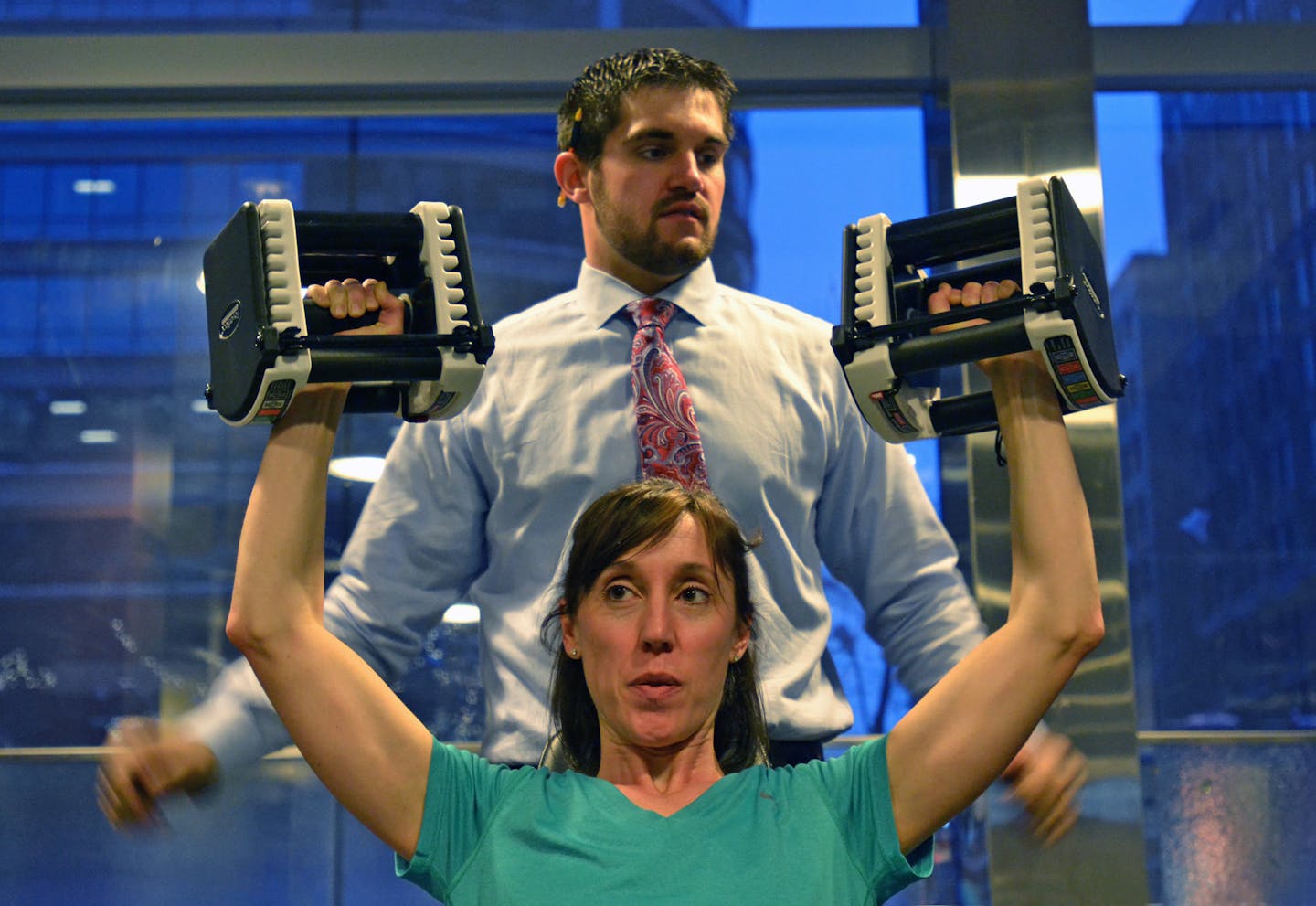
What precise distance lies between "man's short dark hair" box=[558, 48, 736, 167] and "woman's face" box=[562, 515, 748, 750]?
767 mm

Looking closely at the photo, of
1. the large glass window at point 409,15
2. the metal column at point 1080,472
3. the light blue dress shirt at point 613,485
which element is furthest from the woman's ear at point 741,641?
the large glass window at point 409,15

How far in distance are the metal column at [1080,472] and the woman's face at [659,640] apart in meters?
1.55

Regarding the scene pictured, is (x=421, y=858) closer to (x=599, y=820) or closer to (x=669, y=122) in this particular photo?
(x=599, y=820)

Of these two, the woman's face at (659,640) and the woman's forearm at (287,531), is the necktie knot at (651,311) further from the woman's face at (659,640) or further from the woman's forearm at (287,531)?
the woman's forearm at (287,531)

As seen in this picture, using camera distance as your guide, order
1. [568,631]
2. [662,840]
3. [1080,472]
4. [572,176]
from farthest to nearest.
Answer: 1. [1080,472]
2. [572,176]
3. [568,631]
4. [662,840]

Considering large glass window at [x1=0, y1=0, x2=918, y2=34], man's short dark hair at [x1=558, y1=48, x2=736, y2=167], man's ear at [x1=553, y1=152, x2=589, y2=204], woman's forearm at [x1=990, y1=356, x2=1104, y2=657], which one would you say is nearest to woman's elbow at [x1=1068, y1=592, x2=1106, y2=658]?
woman's forearm at [x1=990, y1=356, x2=1104, y2=657]

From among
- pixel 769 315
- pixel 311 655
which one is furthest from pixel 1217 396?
pixel 311 655

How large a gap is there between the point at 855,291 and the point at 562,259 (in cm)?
183

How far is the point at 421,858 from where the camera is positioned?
4.71 ft

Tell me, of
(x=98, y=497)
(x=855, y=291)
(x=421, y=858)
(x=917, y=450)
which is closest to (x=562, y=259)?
(x=917, y=450)

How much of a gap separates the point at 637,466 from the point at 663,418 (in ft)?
0.24

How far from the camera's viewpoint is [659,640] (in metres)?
1.50

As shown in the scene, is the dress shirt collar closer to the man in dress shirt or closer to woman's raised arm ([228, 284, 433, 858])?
the man in dress shirt

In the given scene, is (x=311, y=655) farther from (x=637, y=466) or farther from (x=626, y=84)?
(x=626, y=84)
